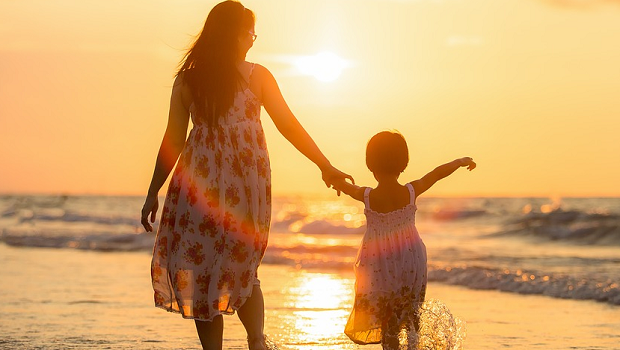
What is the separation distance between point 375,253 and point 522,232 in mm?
20338

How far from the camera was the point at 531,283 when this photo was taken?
424 inches

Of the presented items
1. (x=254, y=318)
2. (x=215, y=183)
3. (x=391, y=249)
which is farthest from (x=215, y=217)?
(x=391, y=249)

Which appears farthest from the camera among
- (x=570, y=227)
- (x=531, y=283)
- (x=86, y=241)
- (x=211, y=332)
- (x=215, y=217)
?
(x=570, y=227)

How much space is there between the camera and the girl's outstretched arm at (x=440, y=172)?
495cm

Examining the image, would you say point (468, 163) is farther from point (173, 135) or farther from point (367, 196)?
point (173, 135)

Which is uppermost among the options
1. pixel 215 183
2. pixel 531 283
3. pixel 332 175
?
pixel 332 175

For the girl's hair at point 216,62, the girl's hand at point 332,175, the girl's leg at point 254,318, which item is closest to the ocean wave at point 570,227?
the girl's hand at point 332,175

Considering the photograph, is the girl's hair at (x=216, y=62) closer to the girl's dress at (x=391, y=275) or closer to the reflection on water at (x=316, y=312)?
the girl's dress at (x=391, y=275)

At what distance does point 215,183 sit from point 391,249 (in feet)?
3.95

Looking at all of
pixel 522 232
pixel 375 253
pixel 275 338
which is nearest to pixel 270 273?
pixel 275 338

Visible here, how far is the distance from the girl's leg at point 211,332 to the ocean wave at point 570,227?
1760cm

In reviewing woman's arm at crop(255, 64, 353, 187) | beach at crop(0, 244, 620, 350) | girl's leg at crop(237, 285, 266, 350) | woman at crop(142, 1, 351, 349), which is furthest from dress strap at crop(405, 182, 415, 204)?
beach at crop(0, 244, 620, 350)

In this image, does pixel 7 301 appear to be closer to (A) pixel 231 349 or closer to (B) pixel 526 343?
(A) pixel 231 349

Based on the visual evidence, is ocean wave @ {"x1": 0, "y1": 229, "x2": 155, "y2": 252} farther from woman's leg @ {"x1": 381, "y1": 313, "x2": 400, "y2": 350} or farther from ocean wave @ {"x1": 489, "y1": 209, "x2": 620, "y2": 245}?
woman's leg @ {"x1": 381, "y1": 313, "x2": 400, "y2": 350}
